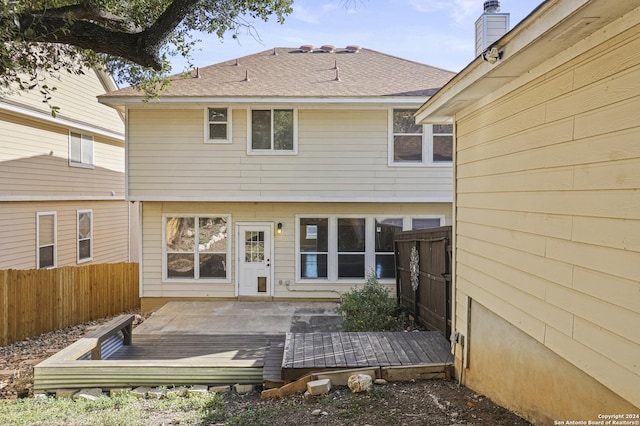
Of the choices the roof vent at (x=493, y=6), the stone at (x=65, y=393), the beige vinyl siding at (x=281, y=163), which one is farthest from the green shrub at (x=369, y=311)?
the roof vent at (x=493, y=6)

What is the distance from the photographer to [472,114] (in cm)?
531

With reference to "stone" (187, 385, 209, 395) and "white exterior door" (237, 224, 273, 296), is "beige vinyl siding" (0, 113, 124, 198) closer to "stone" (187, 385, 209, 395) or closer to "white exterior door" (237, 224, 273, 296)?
"white exterior door" (237, 224, 273, 296)

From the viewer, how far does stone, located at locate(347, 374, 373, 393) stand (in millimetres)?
4852

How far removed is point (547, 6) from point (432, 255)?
194 inches

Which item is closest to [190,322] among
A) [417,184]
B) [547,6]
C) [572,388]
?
[417,184]

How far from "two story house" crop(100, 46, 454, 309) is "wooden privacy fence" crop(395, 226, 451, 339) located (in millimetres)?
1904

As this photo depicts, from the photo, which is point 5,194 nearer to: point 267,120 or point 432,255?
point 267,120

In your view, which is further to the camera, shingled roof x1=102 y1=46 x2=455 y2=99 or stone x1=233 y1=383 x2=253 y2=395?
shingled roof x1=102 y1=46 x2=455 y2=99

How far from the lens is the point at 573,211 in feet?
10.1

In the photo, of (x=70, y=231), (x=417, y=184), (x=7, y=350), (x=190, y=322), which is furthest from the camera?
(x=70, y=231)

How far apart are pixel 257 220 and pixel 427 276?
5089 mm

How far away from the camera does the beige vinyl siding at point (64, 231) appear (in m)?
11.3

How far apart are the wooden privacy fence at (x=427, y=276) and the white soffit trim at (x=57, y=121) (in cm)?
1065
